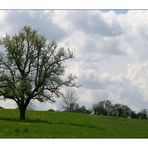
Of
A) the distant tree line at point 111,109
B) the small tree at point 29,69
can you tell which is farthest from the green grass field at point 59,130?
the distant tree line at point 111,109

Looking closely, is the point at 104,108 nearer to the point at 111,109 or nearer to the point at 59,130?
the point at 111,109

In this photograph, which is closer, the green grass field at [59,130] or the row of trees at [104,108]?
the green grass field at [59,130]

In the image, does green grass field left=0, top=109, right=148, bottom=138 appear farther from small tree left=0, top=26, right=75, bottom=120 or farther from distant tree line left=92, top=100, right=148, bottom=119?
distant tree line left=92, top=100, right=148, bottom=119

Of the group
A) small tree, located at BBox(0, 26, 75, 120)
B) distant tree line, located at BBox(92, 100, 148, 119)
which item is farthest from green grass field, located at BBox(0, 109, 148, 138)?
distant tree line, located at BBox(92, 100, 148, 119)

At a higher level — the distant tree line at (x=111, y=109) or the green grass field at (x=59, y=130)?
the distant tree line at (x=111, y=109)

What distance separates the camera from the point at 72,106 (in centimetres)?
13312

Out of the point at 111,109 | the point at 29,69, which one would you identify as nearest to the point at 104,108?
the point at 111,109

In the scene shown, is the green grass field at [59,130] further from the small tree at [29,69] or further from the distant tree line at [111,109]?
Result: the distant tree line at [111,109]

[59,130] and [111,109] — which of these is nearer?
[59,130]

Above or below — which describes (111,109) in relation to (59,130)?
above

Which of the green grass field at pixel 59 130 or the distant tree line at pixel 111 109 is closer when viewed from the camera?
the green grass field at pixel 59 130
